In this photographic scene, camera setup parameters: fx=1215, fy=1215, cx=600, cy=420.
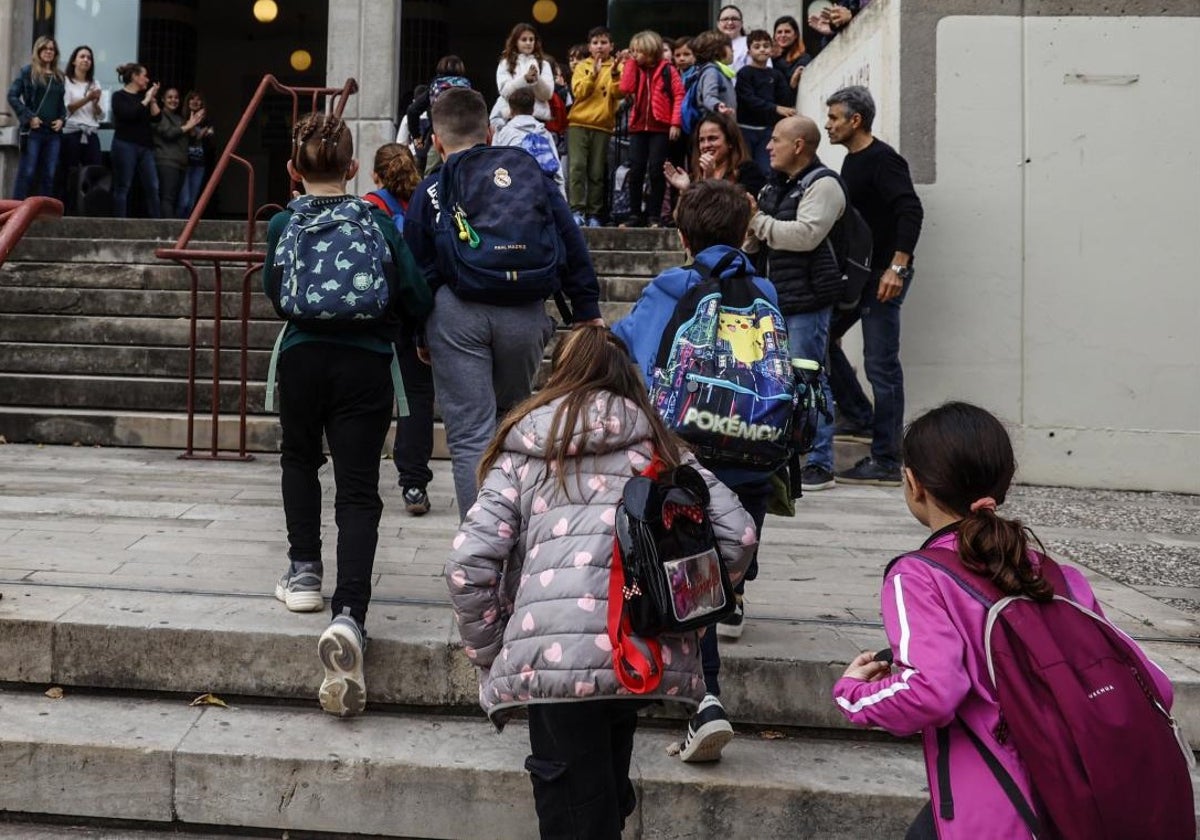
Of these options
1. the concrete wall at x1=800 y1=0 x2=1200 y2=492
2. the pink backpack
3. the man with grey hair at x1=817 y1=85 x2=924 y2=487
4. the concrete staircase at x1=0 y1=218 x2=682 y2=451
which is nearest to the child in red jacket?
the concrete staircase at x1=0 y1=218 x2=682 y2=451

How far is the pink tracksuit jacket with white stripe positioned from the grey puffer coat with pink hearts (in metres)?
0.55

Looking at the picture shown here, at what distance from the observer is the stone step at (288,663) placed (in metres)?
3.58

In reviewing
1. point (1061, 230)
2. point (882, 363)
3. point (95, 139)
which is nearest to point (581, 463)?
point (882, 363)

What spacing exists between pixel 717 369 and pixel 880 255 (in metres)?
3.98

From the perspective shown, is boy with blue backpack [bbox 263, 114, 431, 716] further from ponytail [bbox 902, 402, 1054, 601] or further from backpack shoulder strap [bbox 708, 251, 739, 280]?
ponytail [bbox 902, 402, 1054, 601]

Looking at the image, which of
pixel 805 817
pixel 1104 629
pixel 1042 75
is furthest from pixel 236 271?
pixel 1104 629

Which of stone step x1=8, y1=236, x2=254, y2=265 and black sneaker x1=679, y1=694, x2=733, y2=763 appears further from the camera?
stone step x1=8, y1=236, x2=254, y2=265

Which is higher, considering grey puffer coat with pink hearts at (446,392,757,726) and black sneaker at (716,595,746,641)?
grey puffer coat with pink hearts at (446,392,757,726)

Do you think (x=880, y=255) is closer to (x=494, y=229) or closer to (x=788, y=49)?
(x=494, y=229)

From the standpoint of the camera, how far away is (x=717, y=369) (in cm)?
333

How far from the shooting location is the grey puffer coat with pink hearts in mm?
2428

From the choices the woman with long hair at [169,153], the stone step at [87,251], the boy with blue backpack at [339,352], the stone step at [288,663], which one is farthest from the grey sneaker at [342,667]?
the woman with long hair at [169,153]

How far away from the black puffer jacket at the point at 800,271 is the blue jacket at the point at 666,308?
9.18 feet

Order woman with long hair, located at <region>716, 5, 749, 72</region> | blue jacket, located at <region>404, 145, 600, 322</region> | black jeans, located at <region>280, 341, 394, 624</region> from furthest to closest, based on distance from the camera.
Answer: woman with long hair, located at <region>716, 5, 749, 72</region>
blue jacket, located at <region>404, 145, 600, 322</region>
black jeans, located at <region>280, 341, 394, 624</region>
